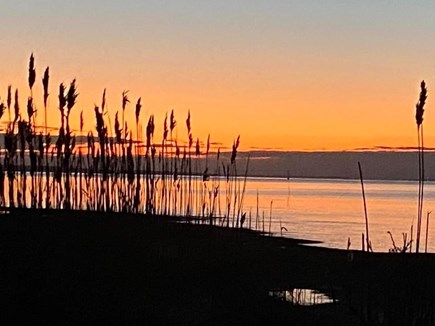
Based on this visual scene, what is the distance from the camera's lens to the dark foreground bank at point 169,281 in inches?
260

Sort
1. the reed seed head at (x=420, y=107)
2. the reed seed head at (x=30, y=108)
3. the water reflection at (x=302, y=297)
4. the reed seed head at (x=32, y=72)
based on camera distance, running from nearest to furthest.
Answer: the reed seed head at (x=420, y=107) → the water reflection at (x=302, y=297) → the reed seed head at (x=32, y=72) → the reed seed head at (x=30, y=108)

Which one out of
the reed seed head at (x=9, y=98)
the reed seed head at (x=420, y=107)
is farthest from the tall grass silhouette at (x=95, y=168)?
the reed seed head at (x=420, y=107)

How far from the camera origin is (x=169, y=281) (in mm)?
8789

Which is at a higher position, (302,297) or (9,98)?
(9,98)

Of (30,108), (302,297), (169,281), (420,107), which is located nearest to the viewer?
(420,107)

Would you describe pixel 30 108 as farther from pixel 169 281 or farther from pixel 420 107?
pixel 420 107

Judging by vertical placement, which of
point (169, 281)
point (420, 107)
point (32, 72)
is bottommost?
point (169, 281)

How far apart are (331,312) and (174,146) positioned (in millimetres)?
10459

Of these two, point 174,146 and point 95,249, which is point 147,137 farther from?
point 95,249

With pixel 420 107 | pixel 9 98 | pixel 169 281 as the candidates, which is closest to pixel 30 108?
pixel 9 98

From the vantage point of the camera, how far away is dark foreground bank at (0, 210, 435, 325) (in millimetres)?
6613

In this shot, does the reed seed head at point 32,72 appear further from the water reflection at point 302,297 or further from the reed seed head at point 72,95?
the water reflection at point 302,297

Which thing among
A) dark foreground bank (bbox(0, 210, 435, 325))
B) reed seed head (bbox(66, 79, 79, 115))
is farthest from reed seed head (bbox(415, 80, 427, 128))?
reed seed head (bbox(66, 79, 79, 115))

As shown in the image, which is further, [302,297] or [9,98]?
[9,98]
